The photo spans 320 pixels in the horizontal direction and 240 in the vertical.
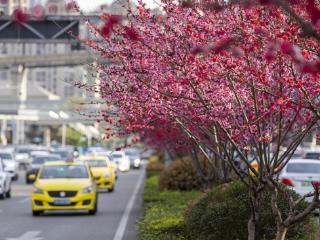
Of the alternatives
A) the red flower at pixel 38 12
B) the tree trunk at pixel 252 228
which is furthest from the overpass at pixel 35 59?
the red flower at pixel 38 12

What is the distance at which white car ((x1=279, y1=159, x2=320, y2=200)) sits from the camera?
27.0 meters

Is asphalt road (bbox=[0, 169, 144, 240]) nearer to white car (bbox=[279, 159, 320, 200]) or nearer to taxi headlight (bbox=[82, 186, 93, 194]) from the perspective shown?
taxi headlight (bbox=[82, 186, 93, 194])

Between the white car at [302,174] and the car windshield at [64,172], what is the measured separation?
17.2 feet

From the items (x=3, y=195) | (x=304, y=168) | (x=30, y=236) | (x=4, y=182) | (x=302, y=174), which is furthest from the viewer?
(x=3, y=195)

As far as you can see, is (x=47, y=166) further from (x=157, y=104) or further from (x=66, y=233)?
(x=157, y=104)

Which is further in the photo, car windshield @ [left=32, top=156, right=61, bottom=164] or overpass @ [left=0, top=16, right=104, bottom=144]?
car windshield @ [left=32, top=156, right=61, bottom=164]

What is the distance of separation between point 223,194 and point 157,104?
329 centimetres

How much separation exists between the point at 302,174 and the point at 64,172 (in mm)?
6237

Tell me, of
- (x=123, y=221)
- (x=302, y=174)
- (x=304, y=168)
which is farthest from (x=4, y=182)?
(x=302, y=174)

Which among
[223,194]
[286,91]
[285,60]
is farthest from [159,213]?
[285,60]

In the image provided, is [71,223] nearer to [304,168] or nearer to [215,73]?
[304,168]

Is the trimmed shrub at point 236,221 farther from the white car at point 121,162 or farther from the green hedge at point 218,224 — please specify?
the white car at point 121,162

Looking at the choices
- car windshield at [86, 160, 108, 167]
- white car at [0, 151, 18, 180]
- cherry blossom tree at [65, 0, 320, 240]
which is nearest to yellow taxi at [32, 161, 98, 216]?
cherry blossom tree at [65, 0, 320, 240]

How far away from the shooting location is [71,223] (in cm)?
2402
